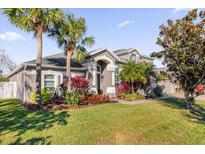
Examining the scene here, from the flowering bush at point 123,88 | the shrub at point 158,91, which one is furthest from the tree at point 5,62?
the shrub at point 158,91

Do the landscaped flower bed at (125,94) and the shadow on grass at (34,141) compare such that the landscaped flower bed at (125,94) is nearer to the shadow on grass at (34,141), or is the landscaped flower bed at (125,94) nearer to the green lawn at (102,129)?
the green lawn at (102,129)

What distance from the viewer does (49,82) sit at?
1822 centimetres

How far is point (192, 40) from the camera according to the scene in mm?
11391

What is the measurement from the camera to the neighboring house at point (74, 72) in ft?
56.5

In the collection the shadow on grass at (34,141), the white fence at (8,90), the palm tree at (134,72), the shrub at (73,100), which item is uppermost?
the palm tree at (134,72)

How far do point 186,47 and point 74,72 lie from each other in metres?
10.8

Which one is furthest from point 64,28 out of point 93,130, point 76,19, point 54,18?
point 93,130

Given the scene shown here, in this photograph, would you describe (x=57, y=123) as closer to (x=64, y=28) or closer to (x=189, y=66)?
(x=189, y=66)

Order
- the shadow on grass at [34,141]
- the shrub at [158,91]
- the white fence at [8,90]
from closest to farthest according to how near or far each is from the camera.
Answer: the shadow on grass at [34,141] → the white fence at [8,90] → the shrub at [158,91]

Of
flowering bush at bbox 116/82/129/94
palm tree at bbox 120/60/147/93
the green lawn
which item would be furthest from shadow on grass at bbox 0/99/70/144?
flowering bush at bbox 116/82/129/94

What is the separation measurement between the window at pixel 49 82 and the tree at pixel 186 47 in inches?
377

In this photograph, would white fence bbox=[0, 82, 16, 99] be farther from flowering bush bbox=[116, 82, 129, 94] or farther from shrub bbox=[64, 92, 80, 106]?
flowering bush bbox=[116, 82, 129, 94]

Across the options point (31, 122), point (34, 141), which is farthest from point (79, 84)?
point (34, 141)

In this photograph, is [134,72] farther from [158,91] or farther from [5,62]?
[5,62]
